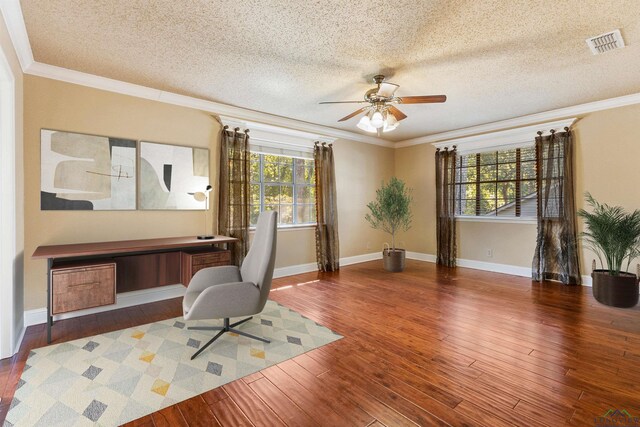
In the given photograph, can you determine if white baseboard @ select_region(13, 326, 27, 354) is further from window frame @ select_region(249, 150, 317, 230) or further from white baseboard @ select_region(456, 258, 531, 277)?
white baseboard @ select_region(456, 258, 531, 277)

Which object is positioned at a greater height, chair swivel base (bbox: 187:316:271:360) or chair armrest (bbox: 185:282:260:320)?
chair armrest (bbox: 185:282:260:320)

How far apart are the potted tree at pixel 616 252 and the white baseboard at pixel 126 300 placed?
5.19 meters

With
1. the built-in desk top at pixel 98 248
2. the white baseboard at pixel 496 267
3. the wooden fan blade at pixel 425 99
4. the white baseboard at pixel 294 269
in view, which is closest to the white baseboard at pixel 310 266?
the white baseboard at pixel 294 269

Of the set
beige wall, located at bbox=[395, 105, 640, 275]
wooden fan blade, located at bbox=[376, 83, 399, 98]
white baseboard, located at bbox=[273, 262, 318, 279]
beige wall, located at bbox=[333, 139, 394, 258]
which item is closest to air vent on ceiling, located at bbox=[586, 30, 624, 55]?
wooden fan blade, located at bbox=[376, 83, 399, 98]

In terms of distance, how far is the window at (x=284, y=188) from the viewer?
4797 mm

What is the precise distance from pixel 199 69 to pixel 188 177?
1.39m

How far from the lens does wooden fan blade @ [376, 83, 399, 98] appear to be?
3.01 meters

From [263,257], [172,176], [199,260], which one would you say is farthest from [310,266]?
[263,257]

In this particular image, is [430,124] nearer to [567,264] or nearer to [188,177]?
[567,264]

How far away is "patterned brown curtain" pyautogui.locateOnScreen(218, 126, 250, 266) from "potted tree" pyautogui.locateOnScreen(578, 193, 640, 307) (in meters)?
4.52

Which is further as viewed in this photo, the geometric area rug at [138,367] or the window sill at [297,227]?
the window sill at [297,227]

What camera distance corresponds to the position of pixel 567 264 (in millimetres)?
4383

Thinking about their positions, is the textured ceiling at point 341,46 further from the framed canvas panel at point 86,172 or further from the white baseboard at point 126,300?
the white baseboard at point 126,300

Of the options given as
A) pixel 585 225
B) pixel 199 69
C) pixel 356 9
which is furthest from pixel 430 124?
pixel 199 69
